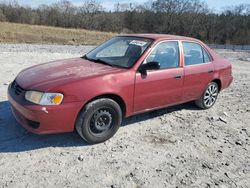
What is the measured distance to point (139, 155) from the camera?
364 centimetres

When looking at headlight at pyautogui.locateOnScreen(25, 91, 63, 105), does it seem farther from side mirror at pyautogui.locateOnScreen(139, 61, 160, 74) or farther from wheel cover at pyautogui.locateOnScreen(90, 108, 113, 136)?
side mirror at pyautogui.locateOnScreen(139, 61, 160, 74)

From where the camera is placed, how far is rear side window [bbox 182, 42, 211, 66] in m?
4.93

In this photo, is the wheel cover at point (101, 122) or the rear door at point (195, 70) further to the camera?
the rear door at point (195, 70)

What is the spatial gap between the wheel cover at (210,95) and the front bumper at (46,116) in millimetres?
3089

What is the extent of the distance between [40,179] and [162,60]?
107 inches

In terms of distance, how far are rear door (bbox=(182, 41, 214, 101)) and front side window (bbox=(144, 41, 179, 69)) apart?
236 mm

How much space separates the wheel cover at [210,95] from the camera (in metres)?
5.53

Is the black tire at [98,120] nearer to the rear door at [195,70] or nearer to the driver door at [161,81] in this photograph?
the driver door at [161,81]

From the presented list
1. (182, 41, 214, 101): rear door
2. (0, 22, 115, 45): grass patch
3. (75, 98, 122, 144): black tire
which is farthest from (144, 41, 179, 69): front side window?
(0, 22, 115, 45): grass patch

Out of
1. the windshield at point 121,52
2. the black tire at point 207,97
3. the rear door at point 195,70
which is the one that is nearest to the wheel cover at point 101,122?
the windshield at point 121,52

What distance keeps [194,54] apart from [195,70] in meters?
0.36

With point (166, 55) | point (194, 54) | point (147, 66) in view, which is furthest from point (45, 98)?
point (194, 54)

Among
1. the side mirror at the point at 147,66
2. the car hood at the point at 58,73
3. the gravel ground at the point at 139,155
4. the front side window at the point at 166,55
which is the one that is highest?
the front side window at the point at 166,55

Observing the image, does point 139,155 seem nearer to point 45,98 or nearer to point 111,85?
point 111,85
